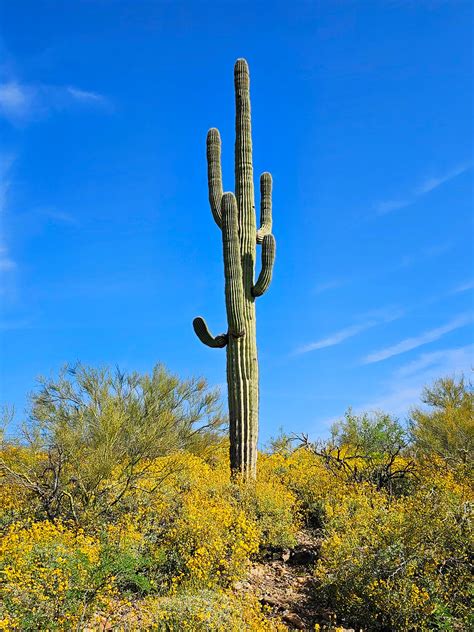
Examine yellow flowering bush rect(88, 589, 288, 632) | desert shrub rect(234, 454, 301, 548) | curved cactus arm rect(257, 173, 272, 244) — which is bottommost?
yellow flowering bush rect(88, 589, 288, 632)

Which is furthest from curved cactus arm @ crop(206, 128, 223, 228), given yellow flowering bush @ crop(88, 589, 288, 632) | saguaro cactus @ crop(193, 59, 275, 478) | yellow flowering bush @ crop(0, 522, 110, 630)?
yellow flowering bush @ crop(88, 589, 288, 632)

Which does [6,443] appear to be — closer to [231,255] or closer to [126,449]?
[126,449]

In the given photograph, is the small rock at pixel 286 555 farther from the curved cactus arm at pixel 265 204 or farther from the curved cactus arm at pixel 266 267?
the curved cactus arm at pixel 265 204

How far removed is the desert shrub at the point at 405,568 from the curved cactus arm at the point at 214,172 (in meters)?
7.70

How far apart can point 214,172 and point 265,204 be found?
1.55 m

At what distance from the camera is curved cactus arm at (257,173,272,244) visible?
13.5 m

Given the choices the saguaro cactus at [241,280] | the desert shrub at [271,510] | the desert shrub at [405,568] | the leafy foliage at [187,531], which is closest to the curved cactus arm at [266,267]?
the saguaro cactus at [241,280]

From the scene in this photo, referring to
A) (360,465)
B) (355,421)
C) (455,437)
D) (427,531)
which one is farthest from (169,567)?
(355,421)

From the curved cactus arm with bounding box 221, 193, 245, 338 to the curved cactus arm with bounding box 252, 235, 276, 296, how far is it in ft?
1.67

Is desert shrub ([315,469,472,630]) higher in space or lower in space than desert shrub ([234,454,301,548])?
lower

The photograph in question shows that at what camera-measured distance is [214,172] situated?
13.0 meters

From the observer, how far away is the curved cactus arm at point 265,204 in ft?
44.4

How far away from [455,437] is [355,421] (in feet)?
12.3

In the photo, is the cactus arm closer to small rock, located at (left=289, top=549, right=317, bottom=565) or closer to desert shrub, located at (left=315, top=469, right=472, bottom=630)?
small rock, located at (left=289, top=549, right=317, bottom=565)
